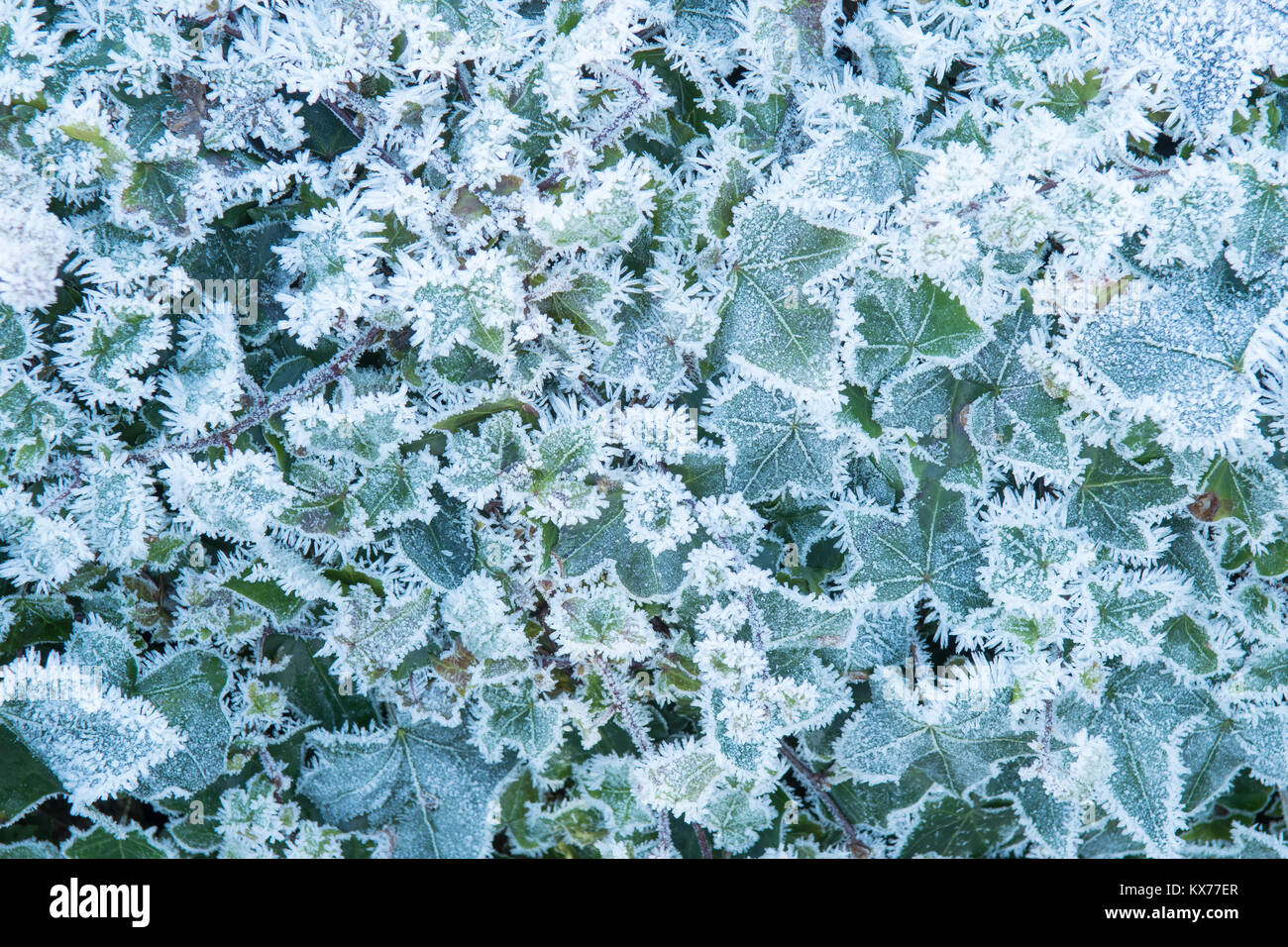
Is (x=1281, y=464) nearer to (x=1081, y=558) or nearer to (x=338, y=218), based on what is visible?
(x=1081, y=558)

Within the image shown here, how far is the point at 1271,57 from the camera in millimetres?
1401

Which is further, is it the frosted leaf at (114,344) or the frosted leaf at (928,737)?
the frosted leaf at (928,737)

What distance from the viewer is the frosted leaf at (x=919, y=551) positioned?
1.52 m

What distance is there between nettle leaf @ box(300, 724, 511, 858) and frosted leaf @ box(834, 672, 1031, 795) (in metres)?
0.68

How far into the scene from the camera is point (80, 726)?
1476 millimetres

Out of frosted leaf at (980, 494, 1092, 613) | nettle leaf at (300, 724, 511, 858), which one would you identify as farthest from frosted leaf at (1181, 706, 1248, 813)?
nettle leaf at (300, 724, 511, 858)

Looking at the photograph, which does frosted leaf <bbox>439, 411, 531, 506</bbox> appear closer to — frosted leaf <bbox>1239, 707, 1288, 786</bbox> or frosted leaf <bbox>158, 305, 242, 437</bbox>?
frosted leaf <bbox>158, 305, 242, 437</bbox>

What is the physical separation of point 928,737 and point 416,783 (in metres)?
0.97

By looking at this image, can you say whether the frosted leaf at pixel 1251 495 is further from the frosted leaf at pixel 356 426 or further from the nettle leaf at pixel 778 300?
the frosted leaf at pixel 356 426

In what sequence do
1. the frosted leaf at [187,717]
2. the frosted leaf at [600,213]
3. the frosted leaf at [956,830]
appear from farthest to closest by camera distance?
the frosted leaf at [956,830], the frosted leaf at [187,717], the frosted leaf at [600,213]

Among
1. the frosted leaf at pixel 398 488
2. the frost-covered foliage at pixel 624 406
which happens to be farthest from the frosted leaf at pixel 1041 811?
the frosted leaf at pixel 398 488

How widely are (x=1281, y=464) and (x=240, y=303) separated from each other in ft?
6.10

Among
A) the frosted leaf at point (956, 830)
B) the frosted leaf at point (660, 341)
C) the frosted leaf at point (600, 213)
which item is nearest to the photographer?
the frosted leaf at point (600, 213)

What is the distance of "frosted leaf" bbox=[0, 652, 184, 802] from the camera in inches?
57.9
